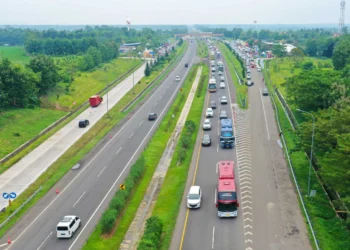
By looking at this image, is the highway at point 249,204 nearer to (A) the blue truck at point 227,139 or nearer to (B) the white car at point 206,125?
(A) the blue truck at point 227,139

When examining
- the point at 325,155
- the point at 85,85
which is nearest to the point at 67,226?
the point at 325,155

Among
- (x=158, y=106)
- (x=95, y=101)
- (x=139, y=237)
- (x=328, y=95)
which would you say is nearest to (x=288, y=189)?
(x=139, y=237)

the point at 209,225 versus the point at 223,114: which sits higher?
the point at 223,114

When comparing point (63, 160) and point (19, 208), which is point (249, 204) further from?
point (63, 160)

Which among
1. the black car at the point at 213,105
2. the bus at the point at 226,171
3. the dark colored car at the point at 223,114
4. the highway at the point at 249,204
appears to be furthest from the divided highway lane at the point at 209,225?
the black car at the point at 213,105

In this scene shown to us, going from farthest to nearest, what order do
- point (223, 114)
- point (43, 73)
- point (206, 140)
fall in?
point (43, 73), point (223, 114), point (206, 140)

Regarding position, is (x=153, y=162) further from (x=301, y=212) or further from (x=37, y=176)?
(x=301, y=212)

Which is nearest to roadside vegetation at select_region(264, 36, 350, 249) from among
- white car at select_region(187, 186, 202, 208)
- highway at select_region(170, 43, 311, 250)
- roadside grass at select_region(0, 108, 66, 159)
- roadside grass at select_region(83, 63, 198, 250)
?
highway at select_region(170, 43, 311, 250)
